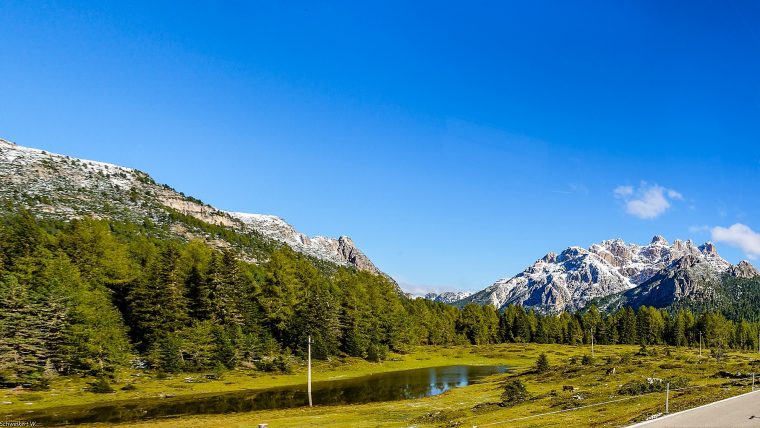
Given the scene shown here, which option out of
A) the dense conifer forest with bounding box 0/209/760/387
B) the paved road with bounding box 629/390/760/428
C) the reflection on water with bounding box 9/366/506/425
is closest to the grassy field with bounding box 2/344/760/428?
the paved road with bounding box 629/390/760/428

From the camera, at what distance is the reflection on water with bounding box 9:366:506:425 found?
58375mm

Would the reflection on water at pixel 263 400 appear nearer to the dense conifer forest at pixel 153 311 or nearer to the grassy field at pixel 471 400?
the grassy field at pixel 471 400

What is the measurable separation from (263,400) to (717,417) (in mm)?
60018

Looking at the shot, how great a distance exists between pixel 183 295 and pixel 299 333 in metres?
30.7

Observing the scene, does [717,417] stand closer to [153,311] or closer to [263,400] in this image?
[263,400]

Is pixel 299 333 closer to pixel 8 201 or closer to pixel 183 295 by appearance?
pixel 183 295

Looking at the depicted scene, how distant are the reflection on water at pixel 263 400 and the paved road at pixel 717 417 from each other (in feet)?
153

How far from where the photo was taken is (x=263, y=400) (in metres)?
73.3

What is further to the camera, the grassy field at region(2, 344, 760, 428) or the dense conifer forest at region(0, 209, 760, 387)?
the dense conifer forest at region(0, 209, 760, 387)

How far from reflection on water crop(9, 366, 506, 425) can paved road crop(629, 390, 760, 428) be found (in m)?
46.7

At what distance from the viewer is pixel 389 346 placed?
156 m

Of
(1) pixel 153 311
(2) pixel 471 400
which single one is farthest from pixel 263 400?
(1) pixel 153 311

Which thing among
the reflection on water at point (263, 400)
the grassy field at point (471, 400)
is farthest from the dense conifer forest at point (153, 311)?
the reflection on water at point (263, 400)

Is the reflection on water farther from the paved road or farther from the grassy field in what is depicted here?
the paved road
